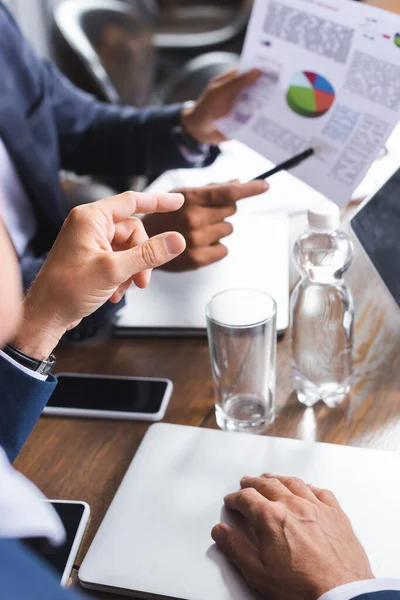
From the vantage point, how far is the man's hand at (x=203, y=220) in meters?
0.92

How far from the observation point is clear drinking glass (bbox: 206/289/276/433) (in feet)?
2.38

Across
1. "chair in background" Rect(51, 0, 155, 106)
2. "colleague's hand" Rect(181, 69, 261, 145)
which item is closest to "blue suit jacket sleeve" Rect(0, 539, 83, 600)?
"colleague's hand" Rect(181, 69, 261, 145)

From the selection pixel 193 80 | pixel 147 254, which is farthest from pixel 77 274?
pixel 193 80

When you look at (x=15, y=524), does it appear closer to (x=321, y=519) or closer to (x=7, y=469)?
(x=7, y=469)

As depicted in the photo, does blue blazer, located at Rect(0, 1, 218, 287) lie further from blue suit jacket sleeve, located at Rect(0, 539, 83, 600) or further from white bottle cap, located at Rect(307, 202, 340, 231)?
blue suit jacket sleeve, located at Rect(0, 539, 83, 600)

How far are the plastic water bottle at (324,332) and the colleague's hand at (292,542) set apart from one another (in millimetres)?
181

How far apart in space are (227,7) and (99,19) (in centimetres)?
195

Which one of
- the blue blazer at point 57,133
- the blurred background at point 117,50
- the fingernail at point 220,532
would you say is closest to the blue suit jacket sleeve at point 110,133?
the blue blazer at point 57,133

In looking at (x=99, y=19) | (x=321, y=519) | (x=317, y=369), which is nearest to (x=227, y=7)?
(x=99, y=19)

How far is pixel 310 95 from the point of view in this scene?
0.97m

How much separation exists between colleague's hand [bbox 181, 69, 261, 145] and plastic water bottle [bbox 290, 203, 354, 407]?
0.42 m

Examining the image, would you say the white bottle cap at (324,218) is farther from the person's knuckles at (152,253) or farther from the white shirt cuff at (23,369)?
the white shirt cuff at (23,369)

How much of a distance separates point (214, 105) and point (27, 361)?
71 cm

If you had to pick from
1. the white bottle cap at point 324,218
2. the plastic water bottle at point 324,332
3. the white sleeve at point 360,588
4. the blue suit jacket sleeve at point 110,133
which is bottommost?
the blue suit jacket sleeve at point 110,133
